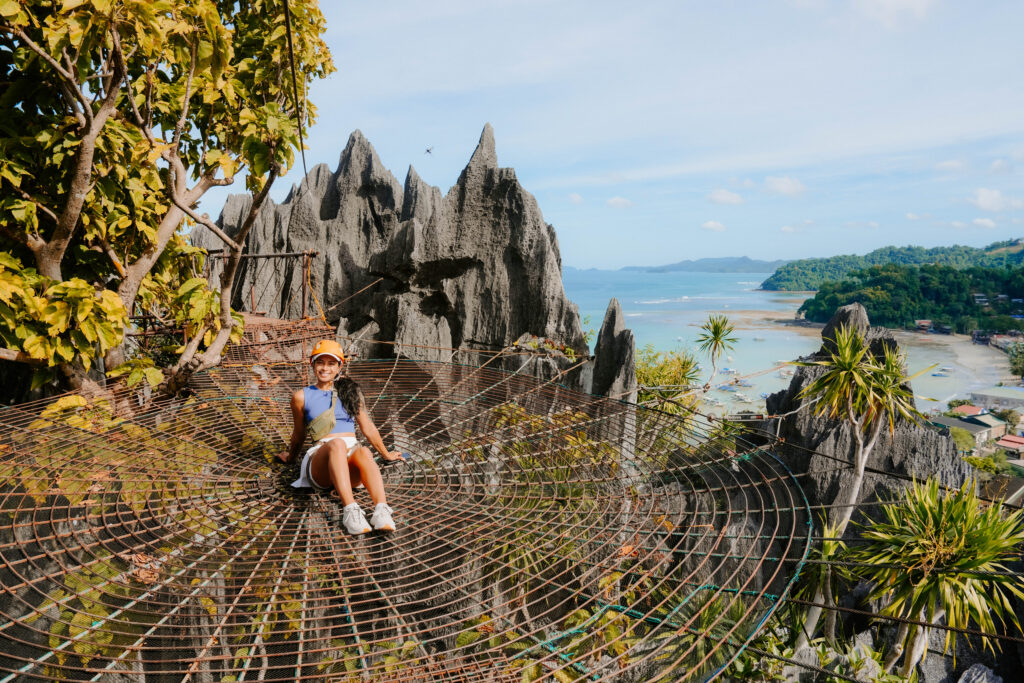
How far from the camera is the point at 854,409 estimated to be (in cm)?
756

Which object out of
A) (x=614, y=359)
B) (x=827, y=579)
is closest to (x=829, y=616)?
(x=827, y=579)

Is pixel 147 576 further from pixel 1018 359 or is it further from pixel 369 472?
pixel 1018 359

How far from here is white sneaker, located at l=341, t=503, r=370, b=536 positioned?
2.54 metres

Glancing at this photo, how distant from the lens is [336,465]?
8.92 ft

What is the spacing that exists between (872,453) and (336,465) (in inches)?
335

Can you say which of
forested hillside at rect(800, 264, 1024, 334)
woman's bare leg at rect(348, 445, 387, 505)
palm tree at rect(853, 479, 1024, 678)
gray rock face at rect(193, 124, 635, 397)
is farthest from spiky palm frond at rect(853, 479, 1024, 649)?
forested hillside at rect(800, 264, 1024, 334)

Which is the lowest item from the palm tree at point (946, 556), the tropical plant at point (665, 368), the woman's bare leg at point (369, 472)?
the palm tree at point (946, 556)

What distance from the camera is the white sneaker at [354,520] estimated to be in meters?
2.54

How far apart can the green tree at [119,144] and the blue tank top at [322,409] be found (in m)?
1.57

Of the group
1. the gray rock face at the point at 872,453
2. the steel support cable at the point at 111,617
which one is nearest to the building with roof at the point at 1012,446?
the gray rock face at the point at 872,453

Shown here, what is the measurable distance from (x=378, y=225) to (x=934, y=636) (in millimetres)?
11326

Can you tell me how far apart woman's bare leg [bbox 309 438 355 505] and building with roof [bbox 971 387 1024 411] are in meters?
34.9

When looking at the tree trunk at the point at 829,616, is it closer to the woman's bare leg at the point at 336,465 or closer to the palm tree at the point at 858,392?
the palm tree at the point at 858,392

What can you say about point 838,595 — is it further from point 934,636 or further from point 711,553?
point 711,553
